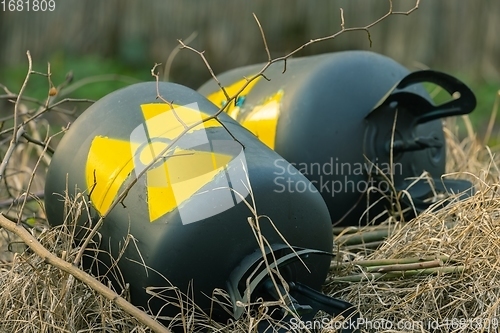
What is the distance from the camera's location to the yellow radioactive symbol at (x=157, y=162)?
4.93 feet

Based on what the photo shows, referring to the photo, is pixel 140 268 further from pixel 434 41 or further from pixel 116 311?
pixel 434 41

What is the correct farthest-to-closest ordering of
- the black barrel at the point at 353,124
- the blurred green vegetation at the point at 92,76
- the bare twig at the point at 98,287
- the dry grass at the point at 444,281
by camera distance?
the blurred green vegetation at the point at 92,76
the black barrel at the point at 353,124
the dry grass at the point at 444,281
the bare twig at the point at 98,287

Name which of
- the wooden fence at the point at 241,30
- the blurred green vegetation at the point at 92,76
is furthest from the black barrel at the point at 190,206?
the wooden fence at the point at 241,30

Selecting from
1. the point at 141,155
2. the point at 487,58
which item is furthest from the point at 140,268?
the point at 487,58

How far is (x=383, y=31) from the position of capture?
5.55 meters

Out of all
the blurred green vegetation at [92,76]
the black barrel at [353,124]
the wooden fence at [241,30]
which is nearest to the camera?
the black barrel at [353,124]

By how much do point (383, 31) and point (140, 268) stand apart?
4391 mm

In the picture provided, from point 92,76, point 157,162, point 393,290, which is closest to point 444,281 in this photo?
point 393,290

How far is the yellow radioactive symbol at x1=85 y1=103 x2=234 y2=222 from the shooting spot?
4.93 ft

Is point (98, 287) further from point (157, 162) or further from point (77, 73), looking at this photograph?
point (77, 73)

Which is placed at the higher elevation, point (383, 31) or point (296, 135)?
point (296, 135)

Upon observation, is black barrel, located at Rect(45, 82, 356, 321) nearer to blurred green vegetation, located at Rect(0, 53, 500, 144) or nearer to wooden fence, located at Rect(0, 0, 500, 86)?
blurred green vegetation, located at Rect(0, 53, 500, 144)

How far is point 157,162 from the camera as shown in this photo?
154 cm

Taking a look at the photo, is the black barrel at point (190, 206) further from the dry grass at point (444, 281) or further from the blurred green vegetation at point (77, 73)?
the blurred green vegetation at point (77, 73)
